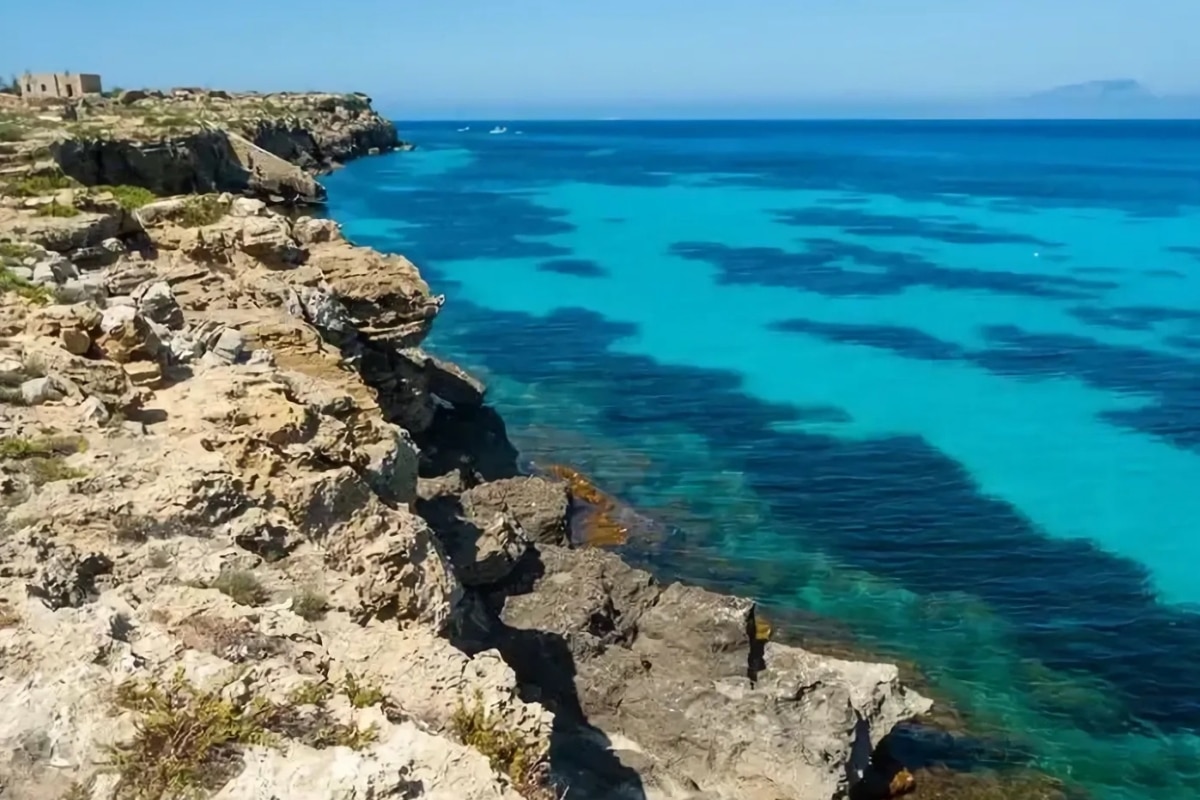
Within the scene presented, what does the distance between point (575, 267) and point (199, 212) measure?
34.4m

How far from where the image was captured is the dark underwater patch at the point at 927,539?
18641 mm

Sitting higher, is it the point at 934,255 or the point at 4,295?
the point at 4,295

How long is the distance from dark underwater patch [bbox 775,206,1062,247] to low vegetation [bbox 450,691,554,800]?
6312cm

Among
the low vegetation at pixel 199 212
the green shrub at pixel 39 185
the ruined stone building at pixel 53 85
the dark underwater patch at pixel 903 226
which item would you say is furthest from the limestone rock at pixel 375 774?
the ruined stone building at pixel 53 85

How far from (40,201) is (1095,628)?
2158 centimetres

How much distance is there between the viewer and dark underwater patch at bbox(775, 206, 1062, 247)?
65.3 meters

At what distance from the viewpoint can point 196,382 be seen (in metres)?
11.8

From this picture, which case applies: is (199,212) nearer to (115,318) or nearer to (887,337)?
(115,318)

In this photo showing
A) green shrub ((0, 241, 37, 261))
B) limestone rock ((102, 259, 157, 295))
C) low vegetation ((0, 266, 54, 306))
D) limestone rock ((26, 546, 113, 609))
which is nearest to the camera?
limestone rock ((26, 546, 113, 609))

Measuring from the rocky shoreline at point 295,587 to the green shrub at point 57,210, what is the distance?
0.09 meters

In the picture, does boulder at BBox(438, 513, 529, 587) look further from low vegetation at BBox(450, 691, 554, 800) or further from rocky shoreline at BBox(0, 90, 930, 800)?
low vegetation at BBox(450, 691, 554, 800)

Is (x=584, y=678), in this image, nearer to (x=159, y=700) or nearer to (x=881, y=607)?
(x=881, y=607)

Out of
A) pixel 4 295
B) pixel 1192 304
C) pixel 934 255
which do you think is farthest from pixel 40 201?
pixel 934 255

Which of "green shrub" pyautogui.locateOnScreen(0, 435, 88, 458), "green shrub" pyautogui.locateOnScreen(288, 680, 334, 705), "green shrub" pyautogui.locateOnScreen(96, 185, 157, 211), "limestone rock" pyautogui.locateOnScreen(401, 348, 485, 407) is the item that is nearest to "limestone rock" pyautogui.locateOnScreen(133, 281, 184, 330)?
"green shrub" pyautogui.locateOnScreen(0, 435, 88, 458)
